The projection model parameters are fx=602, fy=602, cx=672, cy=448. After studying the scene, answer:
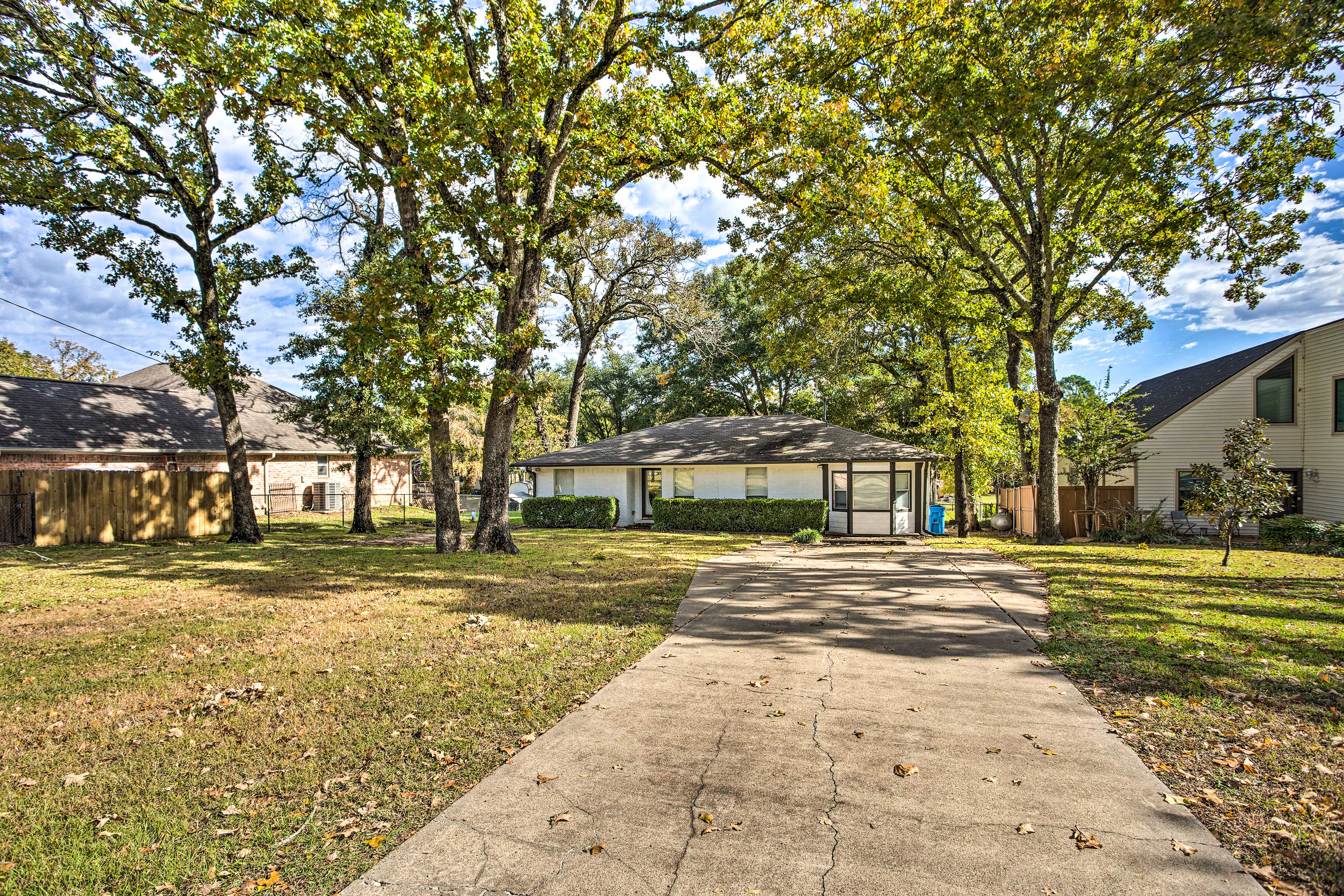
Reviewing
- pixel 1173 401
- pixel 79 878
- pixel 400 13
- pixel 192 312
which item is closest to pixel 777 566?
pixel 79 878

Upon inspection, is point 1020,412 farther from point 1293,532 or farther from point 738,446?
point 738,446

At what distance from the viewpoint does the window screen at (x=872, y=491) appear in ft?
69.5

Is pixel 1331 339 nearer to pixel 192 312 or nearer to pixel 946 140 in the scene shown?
pixel 946 140

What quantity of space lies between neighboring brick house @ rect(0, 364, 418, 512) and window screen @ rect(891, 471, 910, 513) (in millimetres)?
19896

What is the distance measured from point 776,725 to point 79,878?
3819 mm

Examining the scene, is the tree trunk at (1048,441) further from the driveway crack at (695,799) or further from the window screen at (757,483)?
the driveway crack at (695,799)

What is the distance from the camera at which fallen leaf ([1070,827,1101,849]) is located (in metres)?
2.93

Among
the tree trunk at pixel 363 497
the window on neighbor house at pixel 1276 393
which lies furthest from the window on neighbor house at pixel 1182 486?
the tree trunk at pixel 363 497

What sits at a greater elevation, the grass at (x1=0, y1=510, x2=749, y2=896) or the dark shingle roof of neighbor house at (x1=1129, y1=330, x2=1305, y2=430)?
the dark shingle roof of neighbor house at (x1=1129, y1=330, x2=1305, y2=430)

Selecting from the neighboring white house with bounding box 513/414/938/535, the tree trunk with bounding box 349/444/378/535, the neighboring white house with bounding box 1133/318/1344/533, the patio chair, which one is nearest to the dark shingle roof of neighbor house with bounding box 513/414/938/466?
the neighboring white house with bounding box 513/414/938/535

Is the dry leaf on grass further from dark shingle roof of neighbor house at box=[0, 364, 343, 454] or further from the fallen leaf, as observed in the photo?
dark shingle roof of neighbor house at box=[0, 364, 343, 454]

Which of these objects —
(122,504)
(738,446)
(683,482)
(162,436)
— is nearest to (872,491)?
(738,446)

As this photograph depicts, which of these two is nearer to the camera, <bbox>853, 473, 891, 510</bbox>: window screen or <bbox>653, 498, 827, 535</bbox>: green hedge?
<bbox>653, 498, 827, 535</bbox>: green hedge

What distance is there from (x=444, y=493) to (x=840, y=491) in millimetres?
13923
